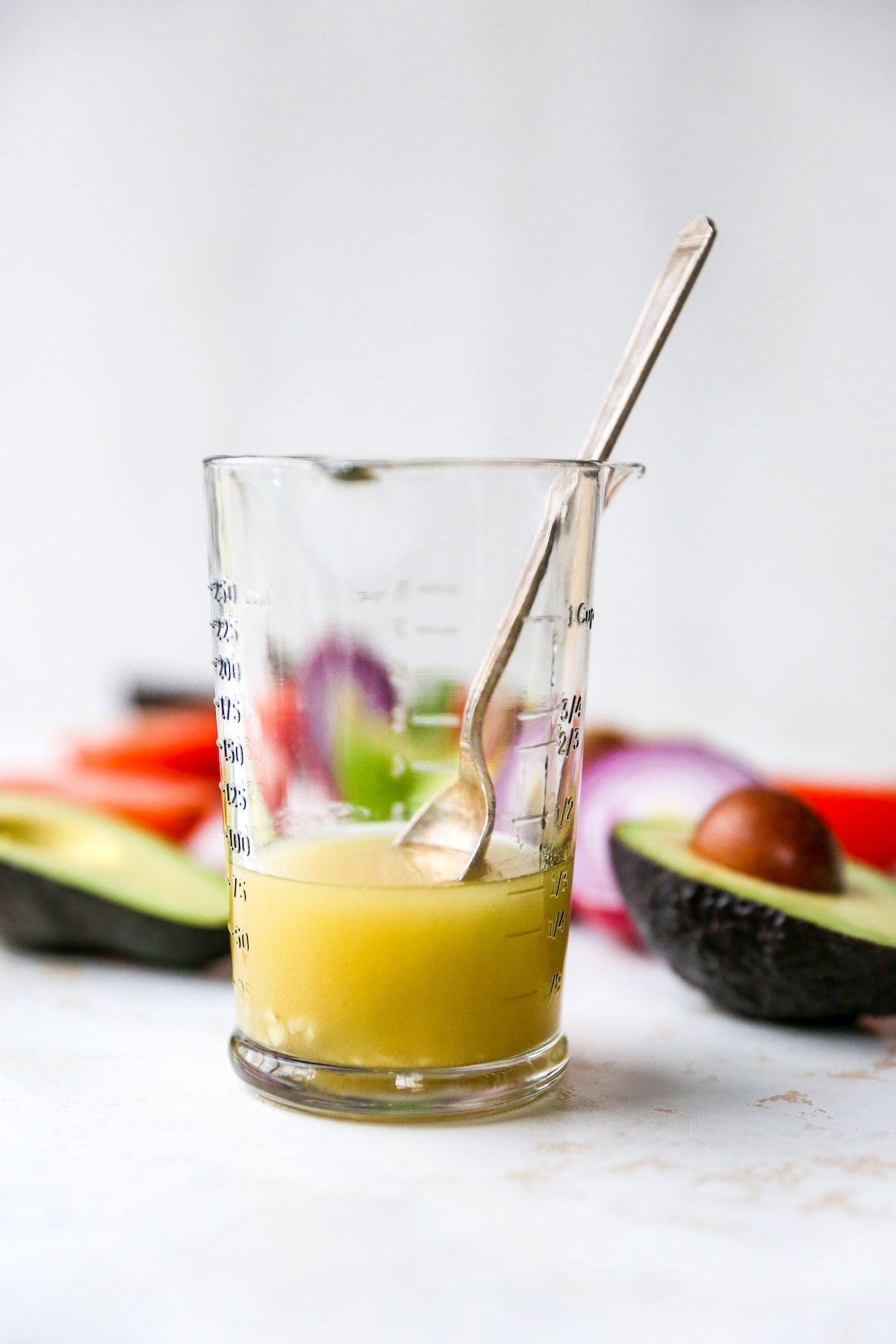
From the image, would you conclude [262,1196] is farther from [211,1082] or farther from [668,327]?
[668,327]

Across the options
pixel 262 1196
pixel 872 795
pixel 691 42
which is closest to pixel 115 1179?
pixel 262 1196

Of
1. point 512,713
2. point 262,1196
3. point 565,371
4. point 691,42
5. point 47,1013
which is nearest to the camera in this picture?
point 262,1196

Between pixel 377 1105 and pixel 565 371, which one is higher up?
pixel 565 371

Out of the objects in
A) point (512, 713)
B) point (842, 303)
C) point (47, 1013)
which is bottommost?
point (47, 1013)

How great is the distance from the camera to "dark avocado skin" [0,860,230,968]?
113 cm

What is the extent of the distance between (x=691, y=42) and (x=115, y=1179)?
2.28 metres

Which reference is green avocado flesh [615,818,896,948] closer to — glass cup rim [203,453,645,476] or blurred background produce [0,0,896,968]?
glass cup rim [203,453,645,476]

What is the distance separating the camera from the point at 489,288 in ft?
8.78

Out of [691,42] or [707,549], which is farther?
[707,549]

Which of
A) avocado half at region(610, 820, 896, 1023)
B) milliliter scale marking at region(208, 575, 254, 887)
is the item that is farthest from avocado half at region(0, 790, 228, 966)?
avocado half at region(610, 820, 896, 1023)

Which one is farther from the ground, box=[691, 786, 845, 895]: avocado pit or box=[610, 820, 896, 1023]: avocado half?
box=[691, 786, 845, 895]: avocado pit

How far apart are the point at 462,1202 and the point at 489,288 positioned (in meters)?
2.16

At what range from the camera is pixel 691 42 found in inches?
98.4

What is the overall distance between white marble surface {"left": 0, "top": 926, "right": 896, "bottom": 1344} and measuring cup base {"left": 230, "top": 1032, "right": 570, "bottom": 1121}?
0.04ft
